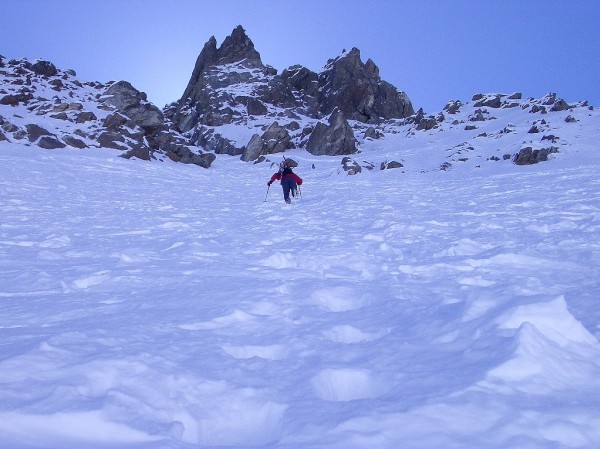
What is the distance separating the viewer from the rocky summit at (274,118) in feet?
113

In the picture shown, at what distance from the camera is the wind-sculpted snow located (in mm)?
2477

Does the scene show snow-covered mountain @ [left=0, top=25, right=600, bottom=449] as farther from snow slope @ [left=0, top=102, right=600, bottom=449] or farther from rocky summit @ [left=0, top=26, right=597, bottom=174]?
rocky summit @ [left=0, top=26, right=597, bottom=174]

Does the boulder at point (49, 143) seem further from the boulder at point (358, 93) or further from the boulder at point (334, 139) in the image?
the boulder at point (358, 93)

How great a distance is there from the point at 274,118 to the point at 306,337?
2294 inches

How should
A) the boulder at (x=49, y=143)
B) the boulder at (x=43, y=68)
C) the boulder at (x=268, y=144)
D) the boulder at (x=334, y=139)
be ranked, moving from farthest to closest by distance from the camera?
the boulder at (x=43, y=68), the boulder at (x=268, y=144), the boulder at (x=334, y=139), the boulder at (x=49, y=143)

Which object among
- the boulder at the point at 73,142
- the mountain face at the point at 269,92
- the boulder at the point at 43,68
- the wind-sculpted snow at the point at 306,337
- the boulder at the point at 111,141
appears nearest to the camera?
the wind-sculpted snow at the point at 306,337

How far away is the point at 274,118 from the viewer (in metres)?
60.1

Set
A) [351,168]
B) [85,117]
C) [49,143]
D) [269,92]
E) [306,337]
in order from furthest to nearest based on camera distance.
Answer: [269,92]
[85,117]
[49,143]
[351,168]
[306,337]

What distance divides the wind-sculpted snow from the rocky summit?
23.3m

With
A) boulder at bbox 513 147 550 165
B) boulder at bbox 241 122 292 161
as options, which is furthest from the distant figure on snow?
boulder at bbox 241 122 292 161

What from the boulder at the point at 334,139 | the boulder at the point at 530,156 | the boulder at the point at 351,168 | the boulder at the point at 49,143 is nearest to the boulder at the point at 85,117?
the boulder at the point at 49,143

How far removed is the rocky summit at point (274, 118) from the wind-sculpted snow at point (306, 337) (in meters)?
23.3

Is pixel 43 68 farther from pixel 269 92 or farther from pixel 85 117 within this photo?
pixel 269 92

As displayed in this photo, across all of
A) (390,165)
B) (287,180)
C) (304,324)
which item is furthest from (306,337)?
(390,165)
